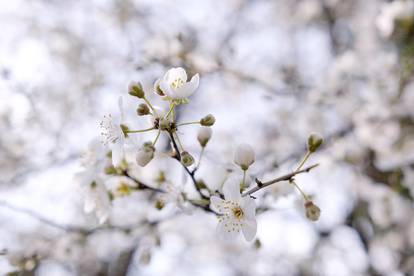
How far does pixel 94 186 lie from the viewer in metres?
1.34

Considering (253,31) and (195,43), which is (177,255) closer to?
(195,43)


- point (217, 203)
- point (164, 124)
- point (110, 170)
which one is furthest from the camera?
point (110, 170)

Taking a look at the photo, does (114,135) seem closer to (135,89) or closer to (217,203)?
(135,89)

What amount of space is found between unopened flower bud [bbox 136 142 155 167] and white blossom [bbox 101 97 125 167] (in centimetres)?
9

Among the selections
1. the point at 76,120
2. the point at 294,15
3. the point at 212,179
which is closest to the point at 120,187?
the point at 212,179

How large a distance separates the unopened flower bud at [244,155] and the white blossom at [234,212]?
0.05m

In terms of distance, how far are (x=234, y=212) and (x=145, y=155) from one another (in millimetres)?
288

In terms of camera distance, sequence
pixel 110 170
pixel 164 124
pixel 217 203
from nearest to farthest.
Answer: pixel 164 124
pixel 217 203
pixel 110 170

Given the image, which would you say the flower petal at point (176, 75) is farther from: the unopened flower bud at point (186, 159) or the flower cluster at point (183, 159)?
the unopened flower bud at point (186, 159)

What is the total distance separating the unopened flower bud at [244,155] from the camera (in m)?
1.07

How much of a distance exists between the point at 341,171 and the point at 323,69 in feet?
4.25

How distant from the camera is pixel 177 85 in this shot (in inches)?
41.0

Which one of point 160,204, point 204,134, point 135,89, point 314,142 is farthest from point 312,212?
point 135,89

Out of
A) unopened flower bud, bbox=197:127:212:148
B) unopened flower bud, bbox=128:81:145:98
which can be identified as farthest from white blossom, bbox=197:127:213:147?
unopened flower bud, bbox=128:81:145:98
